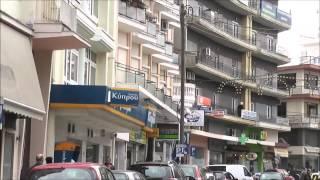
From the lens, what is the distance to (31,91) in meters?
19.4

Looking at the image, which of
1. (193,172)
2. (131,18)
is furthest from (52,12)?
(131,18)

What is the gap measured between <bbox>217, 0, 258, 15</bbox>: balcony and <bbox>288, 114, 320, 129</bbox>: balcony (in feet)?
55.0

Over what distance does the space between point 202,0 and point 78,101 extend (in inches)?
1519

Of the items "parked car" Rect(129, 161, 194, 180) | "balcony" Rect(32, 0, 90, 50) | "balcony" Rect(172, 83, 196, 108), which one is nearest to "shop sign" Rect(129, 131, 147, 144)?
"balcony" Rect(172, 83, 196, 108)

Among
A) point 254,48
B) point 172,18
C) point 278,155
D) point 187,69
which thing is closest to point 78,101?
point 172,18

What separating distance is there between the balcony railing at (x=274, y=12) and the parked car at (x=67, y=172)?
60.3 meters

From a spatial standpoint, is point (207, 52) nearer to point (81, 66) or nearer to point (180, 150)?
point (180, 150)

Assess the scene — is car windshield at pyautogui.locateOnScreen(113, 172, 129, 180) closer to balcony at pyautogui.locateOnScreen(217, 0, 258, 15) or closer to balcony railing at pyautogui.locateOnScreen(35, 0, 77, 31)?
balcony railing at pyautogui.locateOnScreen(35, 0, 77, 31)

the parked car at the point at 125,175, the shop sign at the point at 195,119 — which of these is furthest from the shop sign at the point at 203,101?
the parked car at the point at 125,175

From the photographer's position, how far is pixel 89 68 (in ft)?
108

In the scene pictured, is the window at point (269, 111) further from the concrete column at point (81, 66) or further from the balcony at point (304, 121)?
the concrete column at point (81, 66)

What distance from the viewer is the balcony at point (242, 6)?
65625 mm

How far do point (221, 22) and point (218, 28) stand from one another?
1.79 metres

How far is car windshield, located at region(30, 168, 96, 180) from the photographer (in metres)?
14.1
